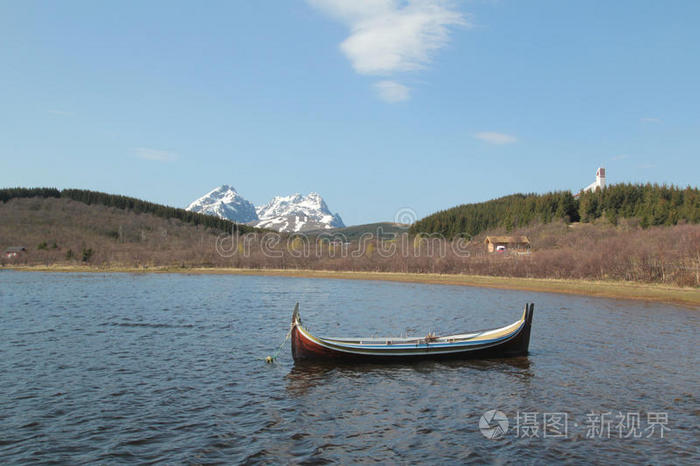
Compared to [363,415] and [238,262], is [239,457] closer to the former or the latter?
[363,415]

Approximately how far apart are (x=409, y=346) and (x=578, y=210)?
138633 mm

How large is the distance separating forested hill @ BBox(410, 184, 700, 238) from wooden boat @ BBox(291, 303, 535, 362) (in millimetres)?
103966

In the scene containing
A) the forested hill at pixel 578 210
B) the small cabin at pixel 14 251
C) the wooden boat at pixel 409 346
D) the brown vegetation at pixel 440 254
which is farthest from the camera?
the small cabin at pixel 14 251

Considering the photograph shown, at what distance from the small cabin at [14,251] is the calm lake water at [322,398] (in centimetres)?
13127

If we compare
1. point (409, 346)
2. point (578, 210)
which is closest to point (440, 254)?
point (578, 210)

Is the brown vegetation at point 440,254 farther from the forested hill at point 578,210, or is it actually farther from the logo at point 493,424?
the logo at point 493,424

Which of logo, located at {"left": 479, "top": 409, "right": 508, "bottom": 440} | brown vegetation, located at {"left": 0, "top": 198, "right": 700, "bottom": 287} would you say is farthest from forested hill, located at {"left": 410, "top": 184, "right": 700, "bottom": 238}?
logo, located at {"left": 479, "top": 409, "right": 508, "bottom": 440}

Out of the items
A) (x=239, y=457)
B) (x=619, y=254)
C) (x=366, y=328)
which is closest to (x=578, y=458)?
(x=239, y=457)

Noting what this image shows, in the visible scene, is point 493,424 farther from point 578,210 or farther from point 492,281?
point 578,210

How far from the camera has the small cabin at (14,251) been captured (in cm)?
14425

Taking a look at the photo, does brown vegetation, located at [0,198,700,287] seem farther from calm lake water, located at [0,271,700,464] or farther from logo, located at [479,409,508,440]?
logo, located at [479,409,508,440]

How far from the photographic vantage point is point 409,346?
23.0 meters

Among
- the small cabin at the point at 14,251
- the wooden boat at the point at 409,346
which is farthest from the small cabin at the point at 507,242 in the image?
the small cabin at the point at 14,251

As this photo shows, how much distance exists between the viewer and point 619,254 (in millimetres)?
70000
